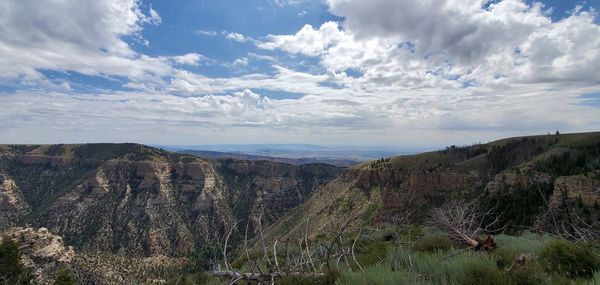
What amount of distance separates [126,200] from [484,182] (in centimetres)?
14271

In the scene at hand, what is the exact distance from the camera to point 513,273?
150 inches

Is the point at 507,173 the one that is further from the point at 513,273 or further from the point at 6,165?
the point at 6,165

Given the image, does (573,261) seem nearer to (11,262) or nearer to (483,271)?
(483,271)

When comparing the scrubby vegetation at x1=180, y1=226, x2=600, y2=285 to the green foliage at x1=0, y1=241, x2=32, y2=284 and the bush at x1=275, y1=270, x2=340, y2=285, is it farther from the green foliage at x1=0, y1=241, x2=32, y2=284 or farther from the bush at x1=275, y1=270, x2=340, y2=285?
the green foliage at x1=0, y1=241, x2=32, y2=284

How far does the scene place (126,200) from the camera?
16175 centimetres

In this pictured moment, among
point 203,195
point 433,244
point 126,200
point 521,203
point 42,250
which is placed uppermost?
point 433,244

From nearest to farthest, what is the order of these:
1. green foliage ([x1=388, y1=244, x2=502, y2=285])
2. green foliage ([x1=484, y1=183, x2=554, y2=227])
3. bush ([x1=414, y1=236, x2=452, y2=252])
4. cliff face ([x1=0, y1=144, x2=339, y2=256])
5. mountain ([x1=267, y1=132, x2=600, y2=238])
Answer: green foliage ([x1=388, y1=244, x2=502, y2=285]) < bush ([x1=414, y1=236, x2=452, y2=252]) < mountain ([x1=267, y1=132, x2=600, y2=238]) < green foliage ([x1=484, y1=183, x2=554, y2=227]) < cliff face ([x1=0, y1=144, x2=339, y2=256])

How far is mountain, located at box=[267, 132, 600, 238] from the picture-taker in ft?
173

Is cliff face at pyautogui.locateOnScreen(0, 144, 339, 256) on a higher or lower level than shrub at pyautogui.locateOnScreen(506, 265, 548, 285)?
lower

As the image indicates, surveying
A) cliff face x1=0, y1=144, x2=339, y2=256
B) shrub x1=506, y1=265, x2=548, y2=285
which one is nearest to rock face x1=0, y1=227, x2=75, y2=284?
cliff face x1=0, y1=144, x2=339, y2=256

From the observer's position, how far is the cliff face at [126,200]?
459 feet

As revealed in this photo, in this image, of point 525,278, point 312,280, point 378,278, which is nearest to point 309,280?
point 312,280

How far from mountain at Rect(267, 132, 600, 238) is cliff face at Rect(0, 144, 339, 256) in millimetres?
54387

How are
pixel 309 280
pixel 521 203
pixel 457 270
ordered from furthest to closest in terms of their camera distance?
pixel 521 203, pixel 309 280, pixel 457 270
